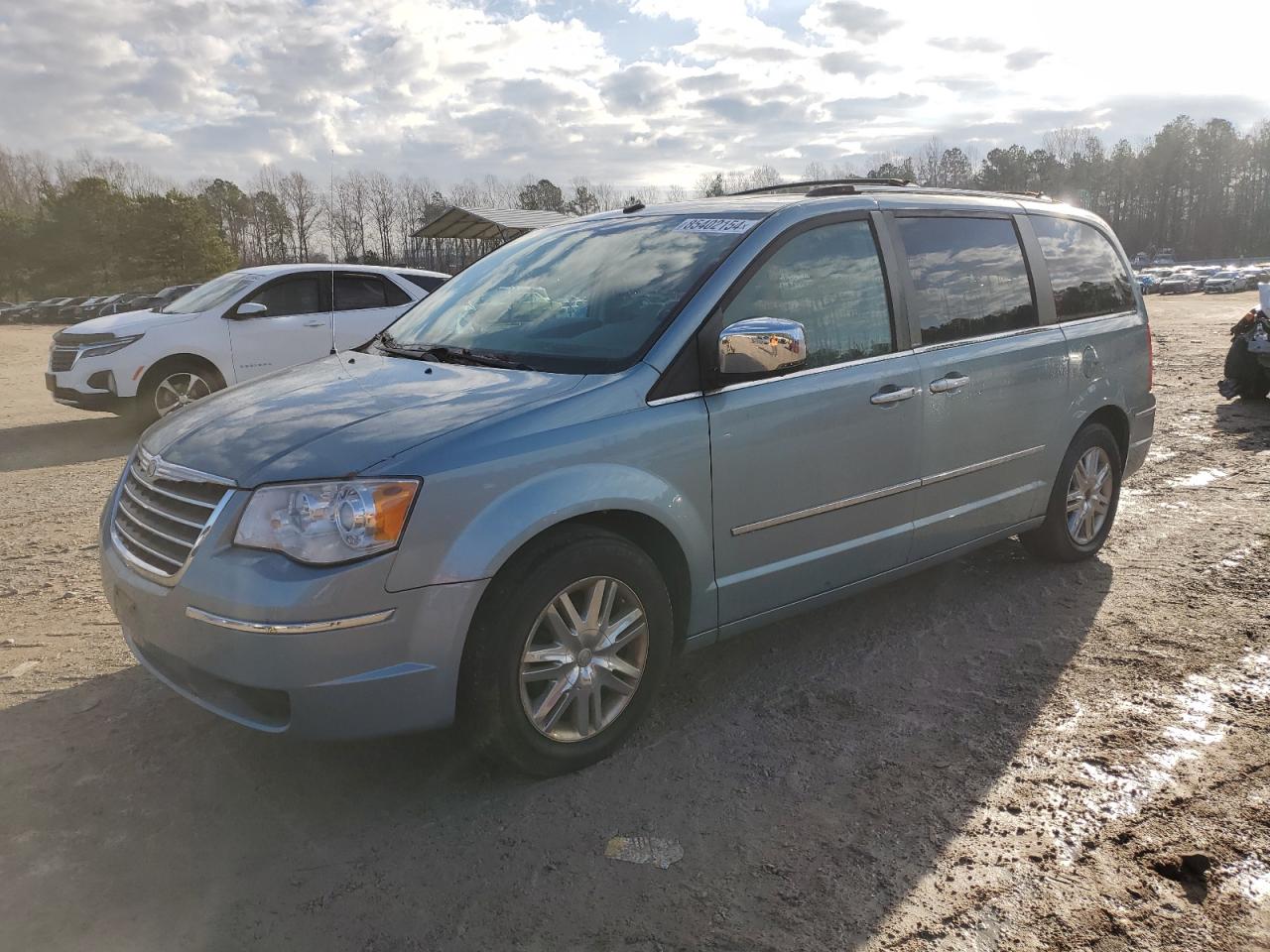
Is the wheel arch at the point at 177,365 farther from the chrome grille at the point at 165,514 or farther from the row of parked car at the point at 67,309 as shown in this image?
the row of parked car at the point at 67,309

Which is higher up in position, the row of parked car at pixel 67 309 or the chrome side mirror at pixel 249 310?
the row of parked car at pixel 67 309

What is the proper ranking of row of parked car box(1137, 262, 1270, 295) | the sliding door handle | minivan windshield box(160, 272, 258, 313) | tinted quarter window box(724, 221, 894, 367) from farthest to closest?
row of parked car box(1137, 262, 1270, 295) < minivan windshield box(160, 272, 258, 313) < the sliding door handle < tinted quarter window box(724, 221, 894, 367)

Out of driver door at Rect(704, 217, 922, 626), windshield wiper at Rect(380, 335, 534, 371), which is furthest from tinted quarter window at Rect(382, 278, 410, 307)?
driver door at Rect(704, 217, 922, 626)

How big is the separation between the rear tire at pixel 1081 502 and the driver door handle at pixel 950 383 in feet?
3.63

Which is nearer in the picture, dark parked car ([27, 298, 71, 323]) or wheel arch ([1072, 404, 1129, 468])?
wheel arch ([1072, 404, 1129, 468])

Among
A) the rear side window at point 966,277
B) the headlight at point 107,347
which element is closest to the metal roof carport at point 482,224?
the headlight at point 107,347

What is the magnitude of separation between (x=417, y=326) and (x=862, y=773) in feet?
8.52

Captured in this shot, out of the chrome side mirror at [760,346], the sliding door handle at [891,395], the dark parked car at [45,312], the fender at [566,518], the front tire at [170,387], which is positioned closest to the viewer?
the fender at [566,518]

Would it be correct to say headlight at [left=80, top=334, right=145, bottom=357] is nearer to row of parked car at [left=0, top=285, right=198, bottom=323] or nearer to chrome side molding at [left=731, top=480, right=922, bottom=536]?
chrome side molding at [left=731, top=480, right=922, bottom=536]

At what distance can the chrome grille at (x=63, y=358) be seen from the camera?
385 inches

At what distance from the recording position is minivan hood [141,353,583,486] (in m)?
2.83

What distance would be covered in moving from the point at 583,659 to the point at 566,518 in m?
0.48

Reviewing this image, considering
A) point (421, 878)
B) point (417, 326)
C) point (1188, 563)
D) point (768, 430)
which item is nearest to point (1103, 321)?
point (1188, 563)

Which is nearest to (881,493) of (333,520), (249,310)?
(333,520)
